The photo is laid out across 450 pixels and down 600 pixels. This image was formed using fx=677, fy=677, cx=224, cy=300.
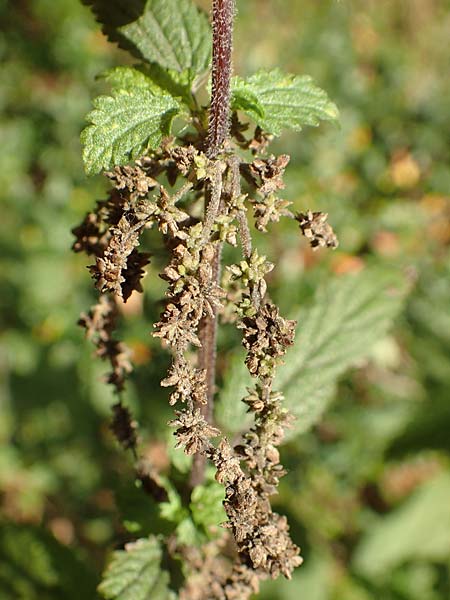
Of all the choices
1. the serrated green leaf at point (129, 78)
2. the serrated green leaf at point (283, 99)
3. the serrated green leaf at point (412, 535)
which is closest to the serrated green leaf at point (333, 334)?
the serrated green leaf at point (283, 99)

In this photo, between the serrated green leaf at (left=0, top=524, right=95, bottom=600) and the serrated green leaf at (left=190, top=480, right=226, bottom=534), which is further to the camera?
the serrated green leaf at (left=0, top=524, right=95, bottom=600)

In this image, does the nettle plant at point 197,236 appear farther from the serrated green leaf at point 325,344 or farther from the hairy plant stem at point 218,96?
the serrated green leaf at point 325,344

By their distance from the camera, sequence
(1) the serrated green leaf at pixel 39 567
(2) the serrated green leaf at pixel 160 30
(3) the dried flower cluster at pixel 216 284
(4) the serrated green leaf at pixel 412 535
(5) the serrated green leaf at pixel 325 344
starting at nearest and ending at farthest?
(3) the dried flower cluster at pixel 216 284
(2) the serrated green leaf at pixel 160 30
(5) the serrated green leaf at pixel 325 344
(1) the serrated green leaf at pixel 39 567
(4) the serrated green leaf at pixel 412 535

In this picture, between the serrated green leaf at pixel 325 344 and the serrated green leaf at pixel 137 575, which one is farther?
the serrated green leaf at pixel 325 344

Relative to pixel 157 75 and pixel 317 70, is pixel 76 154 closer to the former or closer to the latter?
pixel 317 70

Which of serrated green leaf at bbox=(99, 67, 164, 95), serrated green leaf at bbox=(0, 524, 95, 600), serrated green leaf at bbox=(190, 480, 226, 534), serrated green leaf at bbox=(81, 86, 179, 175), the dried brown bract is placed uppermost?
serrated green leaf at bbox=(99, 67, 164, 95)

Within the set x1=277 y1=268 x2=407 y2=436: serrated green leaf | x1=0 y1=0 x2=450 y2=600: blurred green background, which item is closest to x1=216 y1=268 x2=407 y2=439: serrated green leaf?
x1=277 y1=268 x2=407 y2=436: serrated green leaf

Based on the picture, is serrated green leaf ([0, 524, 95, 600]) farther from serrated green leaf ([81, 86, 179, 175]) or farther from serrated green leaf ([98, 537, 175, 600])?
serrated green leaf ([81, 86, 179, 175])
